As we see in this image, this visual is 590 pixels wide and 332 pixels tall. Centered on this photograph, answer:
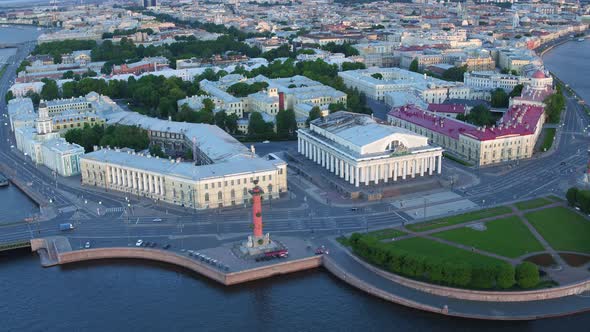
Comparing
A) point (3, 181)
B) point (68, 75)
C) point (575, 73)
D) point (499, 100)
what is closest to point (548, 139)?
point (499, 100)

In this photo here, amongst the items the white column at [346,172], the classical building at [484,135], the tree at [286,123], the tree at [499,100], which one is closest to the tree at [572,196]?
the classical building at [484,135]

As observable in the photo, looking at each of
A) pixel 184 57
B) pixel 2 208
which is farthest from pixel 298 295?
pixel 184 57

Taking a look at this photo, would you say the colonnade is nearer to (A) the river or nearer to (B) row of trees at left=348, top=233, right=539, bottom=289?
(B) row of trees at left=348, top=233, right=539, bottom=289

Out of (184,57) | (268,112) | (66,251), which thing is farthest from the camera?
(184,57)

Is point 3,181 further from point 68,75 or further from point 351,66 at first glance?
point 351,66

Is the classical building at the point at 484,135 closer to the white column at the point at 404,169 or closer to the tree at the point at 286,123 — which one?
the white column at the point at 404,169

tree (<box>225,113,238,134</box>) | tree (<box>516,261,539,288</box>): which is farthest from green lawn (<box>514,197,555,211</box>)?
tree (<box>225,113,238,134</box>)

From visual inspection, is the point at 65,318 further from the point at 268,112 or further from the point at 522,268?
the point at 268,112
